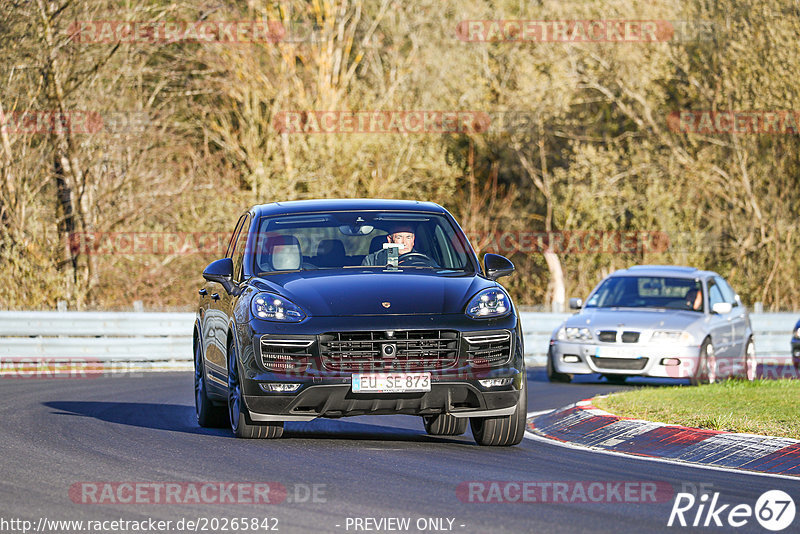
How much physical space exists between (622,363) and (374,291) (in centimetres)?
874

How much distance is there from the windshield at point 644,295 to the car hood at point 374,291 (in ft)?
30.8

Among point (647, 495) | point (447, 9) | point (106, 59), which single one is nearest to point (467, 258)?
point (647, 495)

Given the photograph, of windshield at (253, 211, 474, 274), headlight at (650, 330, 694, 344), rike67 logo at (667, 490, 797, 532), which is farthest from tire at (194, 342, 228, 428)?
headlight at (650, 330, 694, 344)

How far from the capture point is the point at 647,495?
24.9 ft

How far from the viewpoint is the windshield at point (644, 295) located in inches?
749

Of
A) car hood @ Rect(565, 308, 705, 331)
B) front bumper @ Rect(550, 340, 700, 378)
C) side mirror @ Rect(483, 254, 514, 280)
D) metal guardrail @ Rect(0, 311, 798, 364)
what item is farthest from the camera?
metal guardrail @ Rect(0, 311, 798, 364)

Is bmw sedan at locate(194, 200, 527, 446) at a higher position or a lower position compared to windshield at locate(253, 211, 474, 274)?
lower

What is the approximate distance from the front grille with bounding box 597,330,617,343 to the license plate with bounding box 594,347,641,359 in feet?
0.42

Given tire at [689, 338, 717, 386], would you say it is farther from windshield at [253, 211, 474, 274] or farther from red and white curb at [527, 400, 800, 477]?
windshield at [253, 211, 474, 274]

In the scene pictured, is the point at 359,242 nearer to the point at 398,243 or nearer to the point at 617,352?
the point at 398,243

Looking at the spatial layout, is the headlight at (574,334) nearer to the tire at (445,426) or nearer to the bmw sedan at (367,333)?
the tire at (445,426)

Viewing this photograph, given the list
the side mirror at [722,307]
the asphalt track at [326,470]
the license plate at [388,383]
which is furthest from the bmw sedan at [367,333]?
the side mirror at [722,307]

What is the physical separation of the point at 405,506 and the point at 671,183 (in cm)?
3109

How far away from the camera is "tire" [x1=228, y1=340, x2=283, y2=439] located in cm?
992
